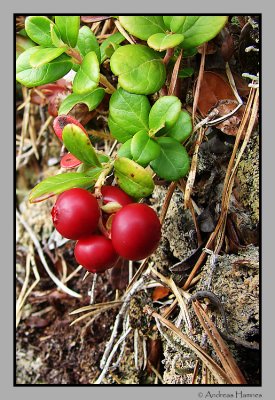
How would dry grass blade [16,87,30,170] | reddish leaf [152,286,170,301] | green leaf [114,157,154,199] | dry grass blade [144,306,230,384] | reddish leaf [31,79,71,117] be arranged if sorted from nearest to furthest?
green leaf [114,157,154,199] → dry grass blade [144,306,230,384] → reddish leaf [152,286,170,301] → reddish leaf [31,79,71,117] → dry grass blade [16,87,30,170]

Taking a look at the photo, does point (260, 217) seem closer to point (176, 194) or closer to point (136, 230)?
point (176, 194)

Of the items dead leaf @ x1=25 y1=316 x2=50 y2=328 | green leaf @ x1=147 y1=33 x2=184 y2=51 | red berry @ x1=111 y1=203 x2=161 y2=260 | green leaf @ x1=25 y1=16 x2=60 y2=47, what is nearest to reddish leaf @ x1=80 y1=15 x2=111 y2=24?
green leaf @ x1=25 y1=16 x2=60 y2=47

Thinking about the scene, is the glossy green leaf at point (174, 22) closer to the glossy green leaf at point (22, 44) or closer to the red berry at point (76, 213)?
the red berry at point (76, 213)

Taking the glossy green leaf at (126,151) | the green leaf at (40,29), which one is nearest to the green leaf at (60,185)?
the glossy green leaf at (126,151)

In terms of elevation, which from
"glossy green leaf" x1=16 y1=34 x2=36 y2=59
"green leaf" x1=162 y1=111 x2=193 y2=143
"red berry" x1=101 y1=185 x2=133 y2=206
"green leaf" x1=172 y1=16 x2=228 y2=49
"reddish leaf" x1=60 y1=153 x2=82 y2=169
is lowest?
"red berry" x1=101 y1=185 x2=133 y2=206

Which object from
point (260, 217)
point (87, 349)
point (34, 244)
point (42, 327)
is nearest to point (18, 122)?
point (34, 244)

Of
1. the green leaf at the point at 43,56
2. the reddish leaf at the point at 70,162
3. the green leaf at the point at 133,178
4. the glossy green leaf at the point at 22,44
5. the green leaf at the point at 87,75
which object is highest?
the glossy green leaf at the point at 22,44

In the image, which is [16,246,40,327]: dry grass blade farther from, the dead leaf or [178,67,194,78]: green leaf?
[178,67,194,78]: green leaf
